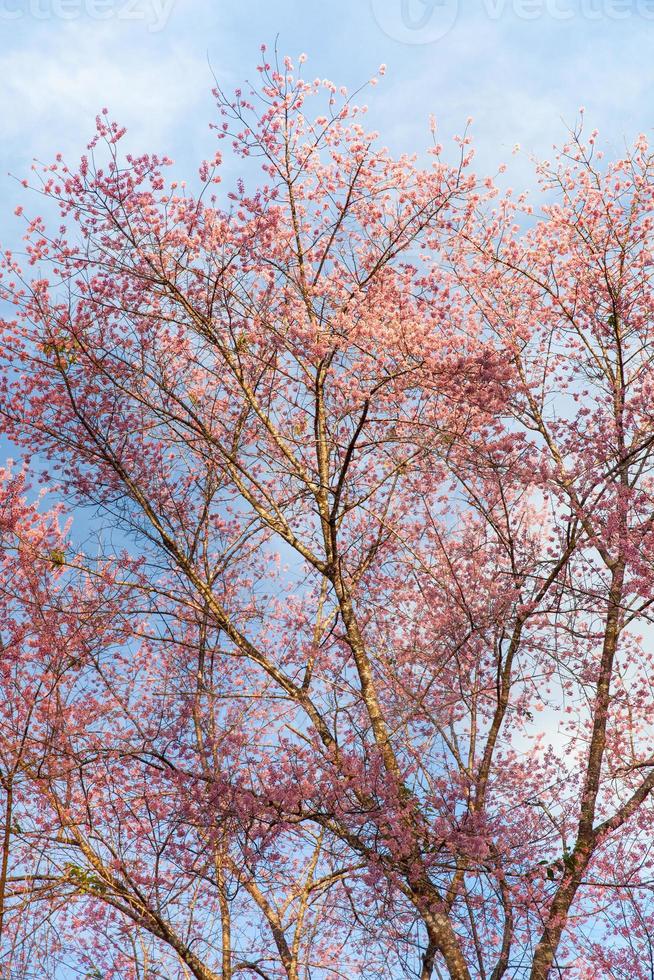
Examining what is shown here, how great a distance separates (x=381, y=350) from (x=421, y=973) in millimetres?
6173

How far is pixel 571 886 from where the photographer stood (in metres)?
7.97

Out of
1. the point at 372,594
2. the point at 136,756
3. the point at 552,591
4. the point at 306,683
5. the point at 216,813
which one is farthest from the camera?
the point at 372,594

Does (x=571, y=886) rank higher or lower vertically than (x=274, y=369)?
lower

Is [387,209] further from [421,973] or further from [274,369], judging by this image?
[421,973]

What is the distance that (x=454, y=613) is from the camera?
916 cm

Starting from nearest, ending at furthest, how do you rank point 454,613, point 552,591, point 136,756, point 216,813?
point 216,813 < point 136,756 < point 552,591 < point 454,613

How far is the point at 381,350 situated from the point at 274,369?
1.01 meters

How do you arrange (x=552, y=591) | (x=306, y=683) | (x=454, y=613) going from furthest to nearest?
(x=454, y=613) < (x=552, y=591) < (x=306, y=683)

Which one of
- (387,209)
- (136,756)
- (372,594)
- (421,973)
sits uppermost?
(387,209)

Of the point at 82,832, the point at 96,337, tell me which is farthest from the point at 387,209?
the point at 82,832

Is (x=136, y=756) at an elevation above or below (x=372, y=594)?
below

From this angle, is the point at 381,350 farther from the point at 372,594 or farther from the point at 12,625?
the point at 12,625

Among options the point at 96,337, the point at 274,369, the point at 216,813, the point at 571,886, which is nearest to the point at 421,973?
the point at 571,886

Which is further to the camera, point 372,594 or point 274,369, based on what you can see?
point 372,594
